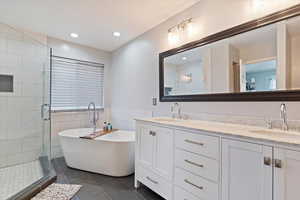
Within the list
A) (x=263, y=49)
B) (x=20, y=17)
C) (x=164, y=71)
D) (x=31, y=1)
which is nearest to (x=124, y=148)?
(x=164, y=71)

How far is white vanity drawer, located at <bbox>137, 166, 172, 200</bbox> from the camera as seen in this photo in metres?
1.92

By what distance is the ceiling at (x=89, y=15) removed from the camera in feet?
7.75

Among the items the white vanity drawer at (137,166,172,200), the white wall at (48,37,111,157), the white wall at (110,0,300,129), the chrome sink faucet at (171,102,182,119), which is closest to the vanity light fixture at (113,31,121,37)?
the white wall at (110,0,300,129)

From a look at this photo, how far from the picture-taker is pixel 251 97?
1716 millimetres

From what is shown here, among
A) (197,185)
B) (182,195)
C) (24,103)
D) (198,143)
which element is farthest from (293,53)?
(24,103)

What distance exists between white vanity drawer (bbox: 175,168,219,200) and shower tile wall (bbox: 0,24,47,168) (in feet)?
9.27

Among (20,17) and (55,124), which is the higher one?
(20,17)

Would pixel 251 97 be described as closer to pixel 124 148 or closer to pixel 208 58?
pixel 208 58

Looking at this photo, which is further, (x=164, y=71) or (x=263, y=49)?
(x=164, y=71)

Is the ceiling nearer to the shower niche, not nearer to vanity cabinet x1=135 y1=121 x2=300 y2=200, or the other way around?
the shower niche

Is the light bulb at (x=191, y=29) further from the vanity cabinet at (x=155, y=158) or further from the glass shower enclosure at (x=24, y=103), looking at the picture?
the glass shower enclosure at (x=24, y=103)

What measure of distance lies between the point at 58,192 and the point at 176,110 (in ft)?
6.13

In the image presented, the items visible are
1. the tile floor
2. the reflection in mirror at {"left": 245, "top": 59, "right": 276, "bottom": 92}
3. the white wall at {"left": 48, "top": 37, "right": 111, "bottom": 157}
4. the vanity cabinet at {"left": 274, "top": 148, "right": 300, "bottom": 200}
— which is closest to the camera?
the vanity cabinet at {"left": 274, "top": 148, "right": 300, "bottom": 200}

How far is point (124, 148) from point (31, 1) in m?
2.40
